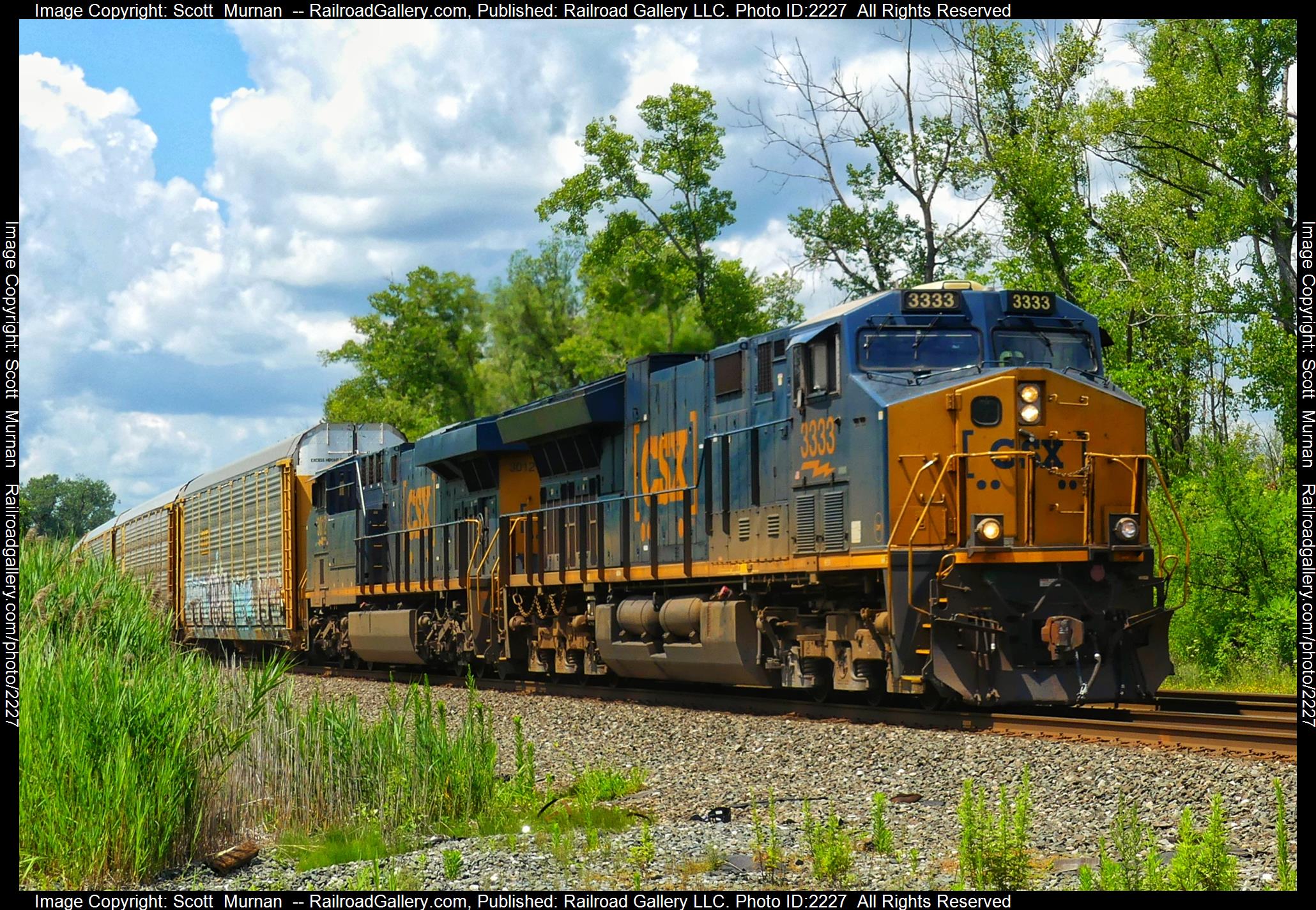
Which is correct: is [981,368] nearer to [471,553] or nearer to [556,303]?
[471,553]

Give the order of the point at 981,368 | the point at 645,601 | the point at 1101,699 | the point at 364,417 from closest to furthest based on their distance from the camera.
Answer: the point at 1101,699, the point at 981,368, the point at 645,601, the point at 364,417

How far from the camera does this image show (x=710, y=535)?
13.4 metres

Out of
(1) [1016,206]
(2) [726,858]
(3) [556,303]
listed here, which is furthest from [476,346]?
(2) [726,858]

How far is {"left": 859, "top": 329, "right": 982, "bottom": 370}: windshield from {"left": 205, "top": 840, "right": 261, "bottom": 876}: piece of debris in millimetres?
6249

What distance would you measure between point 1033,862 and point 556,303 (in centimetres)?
4849

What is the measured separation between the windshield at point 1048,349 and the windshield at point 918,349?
255mm

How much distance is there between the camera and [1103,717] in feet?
38.4

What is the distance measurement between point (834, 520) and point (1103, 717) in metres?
2.81

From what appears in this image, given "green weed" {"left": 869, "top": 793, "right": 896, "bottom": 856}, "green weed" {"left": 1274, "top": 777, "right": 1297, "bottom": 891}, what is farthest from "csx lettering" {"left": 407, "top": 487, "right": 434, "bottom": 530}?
"green weed" {"left": 1274, "top": 777, "right": 1297, "bottom": 891}

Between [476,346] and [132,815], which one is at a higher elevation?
[476,346]

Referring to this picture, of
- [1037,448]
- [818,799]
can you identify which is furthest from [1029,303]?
[818,799]

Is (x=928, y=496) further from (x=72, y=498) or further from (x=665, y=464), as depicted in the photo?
(x=72, y=498)

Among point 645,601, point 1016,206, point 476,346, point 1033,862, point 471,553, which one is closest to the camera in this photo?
point 1033,862

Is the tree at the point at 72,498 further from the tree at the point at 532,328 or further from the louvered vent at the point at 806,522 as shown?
the louvered vent at the point at 806,522
